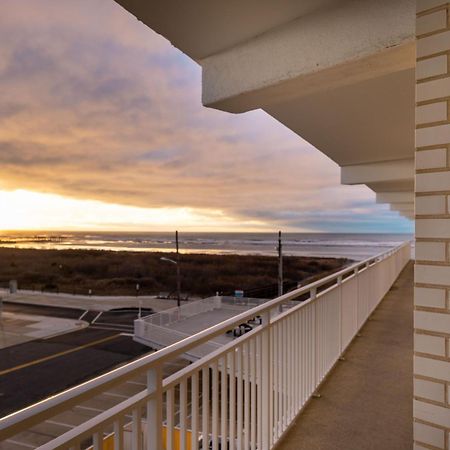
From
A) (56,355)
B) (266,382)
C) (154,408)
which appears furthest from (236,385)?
(56,355)

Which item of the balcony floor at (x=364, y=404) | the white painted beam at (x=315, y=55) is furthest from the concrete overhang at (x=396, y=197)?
the white painted beam at (x=315, y=55)

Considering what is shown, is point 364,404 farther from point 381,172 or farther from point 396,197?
point 396,197

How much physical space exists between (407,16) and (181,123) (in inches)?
629

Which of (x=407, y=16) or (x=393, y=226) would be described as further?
(x=393, y=226)

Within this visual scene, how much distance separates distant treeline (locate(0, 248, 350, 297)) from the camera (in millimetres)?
31469

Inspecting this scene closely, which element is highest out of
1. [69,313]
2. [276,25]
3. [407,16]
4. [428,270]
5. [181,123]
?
[181,123]

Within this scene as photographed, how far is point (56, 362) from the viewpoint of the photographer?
12742 millimetres

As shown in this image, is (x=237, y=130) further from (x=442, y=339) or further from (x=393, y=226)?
(x=393, y=226)

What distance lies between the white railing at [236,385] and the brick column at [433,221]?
81 cm

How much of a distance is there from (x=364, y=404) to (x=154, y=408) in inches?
89.7

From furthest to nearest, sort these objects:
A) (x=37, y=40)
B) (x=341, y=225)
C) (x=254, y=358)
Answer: (x=341, y=225), (x=37, y=40), (x=254, y=358)

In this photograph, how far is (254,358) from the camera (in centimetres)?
202

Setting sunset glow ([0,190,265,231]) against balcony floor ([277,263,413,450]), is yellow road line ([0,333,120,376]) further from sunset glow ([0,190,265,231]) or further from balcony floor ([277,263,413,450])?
sunset glow ([0,190,265,231])

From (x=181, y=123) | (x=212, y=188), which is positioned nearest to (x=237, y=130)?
(x=181, y=123)
